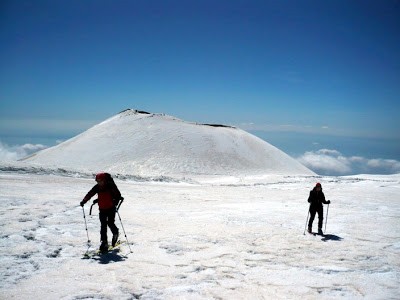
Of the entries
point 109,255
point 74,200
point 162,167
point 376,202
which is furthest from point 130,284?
point 162,167

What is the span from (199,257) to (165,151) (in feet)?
176

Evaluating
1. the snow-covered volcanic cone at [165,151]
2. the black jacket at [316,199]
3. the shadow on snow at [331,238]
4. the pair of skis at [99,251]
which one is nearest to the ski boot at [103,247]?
the pair of skis at [99,251]

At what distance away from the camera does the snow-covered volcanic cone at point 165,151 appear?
5609 cm

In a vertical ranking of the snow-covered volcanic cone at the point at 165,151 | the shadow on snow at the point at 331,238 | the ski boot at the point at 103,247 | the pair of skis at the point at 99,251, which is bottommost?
the pair of skis at the point at 99,251

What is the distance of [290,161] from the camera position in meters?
73.2

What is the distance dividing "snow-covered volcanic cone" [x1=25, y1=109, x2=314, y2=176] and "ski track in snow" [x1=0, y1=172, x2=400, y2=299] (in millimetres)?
37635

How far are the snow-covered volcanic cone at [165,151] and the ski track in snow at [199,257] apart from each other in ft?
123

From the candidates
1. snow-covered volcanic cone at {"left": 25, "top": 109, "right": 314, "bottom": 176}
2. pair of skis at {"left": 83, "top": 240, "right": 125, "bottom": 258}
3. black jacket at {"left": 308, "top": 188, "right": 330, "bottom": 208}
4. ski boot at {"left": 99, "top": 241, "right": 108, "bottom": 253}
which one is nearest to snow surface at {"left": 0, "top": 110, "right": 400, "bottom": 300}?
pair of skis at {"left": 83, "top": 240, "right": 125, "bottom": 258}

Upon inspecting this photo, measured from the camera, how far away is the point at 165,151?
61.9 meters

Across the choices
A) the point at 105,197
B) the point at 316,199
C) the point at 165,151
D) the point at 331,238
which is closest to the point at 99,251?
the point at 105,197

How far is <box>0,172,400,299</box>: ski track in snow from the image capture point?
6641mm

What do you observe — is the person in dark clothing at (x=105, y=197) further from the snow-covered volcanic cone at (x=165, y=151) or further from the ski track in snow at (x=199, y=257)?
the snow-covered volcanic cone at (x=165, y=151)

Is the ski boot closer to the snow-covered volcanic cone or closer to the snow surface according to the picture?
the snow surface

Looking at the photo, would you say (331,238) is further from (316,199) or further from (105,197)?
(105,197)
